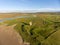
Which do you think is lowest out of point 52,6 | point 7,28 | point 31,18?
point 7,28

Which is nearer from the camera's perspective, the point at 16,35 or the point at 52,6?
the point at 16,35

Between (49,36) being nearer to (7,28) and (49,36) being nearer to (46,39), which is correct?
(46,39)

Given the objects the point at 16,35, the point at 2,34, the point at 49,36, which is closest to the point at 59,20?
the point at 49,36
